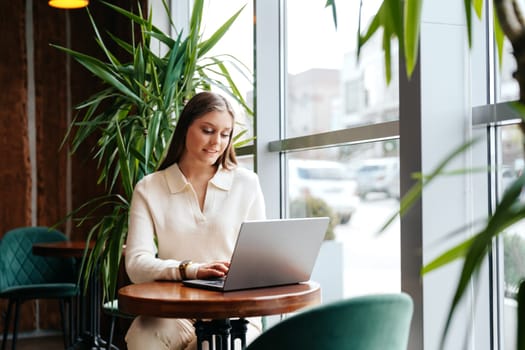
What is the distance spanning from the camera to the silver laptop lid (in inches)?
80.5

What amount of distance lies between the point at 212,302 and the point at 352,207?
4.08ft

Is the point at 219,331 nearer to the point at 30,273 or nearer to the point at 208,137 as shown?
the point at 208,137

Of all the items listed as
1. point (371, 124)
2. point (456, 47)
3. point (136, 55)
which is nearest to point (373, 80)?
point (371, 124)

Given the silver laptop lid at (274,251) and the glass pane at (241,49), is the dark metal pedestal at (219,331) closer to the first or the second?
the silver laptop lid at (274,251)

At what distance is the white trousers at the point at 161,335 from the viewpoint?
2445mm

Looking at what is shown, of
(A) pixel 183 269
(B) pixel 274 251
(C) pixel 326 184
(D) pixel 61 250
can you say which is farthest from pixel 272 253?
(D) pixel 61 250

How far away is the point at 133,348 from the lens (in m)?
2.48

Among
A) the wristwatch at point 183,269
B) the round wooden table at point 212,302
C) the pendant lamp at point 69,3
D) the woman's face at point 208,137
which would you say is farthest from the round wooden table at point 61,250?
the round wooden table at point 212,302

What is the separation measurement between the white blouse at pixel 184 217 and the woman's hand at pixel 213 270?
28cm

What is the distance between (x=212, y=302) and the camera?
76.6 inches

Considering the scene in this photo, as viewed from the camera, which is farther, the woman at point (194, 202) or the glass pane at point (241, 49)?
the glass pane at point (241, 49)

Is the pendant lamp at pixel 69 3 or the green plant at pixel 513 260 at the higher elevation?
the pendant lamp at pixel 69 3

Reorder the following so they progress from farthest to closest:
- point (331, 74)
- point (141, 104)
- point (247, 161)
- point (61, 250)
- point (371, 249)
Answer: point (61, 250) < point (247, 161) < point (141, 104) < point (331, 74) < point (371, 249)

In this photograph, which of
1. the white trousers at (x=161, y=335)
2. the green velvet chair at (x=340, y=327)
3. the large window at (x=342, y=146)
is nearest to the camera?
the green velvet chair at (x=340, y=327)
